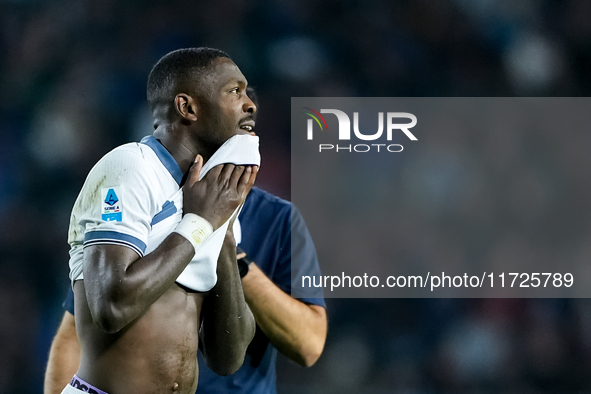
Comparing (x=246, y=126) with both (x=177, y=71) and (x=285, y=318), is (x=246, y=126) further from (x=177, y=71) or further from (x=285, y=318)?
(x=285, y=318)

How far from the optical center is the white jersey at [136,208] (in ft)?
4.15

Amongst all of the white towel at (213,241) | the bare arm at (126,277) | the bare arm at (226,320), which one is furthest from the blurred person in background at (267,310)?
the bare arm at (126,277)

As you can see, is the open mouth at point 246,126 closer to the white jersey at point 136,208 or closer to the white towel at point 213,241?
the white towel at point 213,241

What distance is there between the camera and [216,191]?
142 centimetres

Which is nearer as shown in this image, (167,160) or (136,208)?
(136,208)

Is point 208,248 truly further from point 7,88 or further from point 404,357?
point 7,88

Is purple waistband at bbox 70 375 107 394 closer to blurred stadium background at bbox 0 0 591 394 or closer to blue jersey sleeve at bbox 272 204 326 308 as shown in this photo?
blue jersey sleeve at bbox 272 204 326 308

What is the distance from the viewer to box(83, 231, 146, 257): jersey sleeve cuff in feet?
4.06

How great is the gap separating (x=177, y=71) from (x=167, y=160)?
267mm

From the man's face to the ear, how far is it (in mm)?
19

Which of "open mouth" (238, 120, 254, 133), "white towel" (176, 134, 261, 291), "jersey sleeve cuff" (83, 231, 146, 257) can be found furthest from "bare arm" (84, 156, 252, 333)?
"open mouth" (238, 120, 254, 133)

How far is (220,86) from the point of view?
1.55m

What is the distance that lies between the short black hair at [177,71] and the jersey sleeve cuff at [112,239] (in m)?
0.46

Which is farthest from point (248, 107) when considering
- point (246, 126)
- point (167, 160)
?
point (167, 160)
